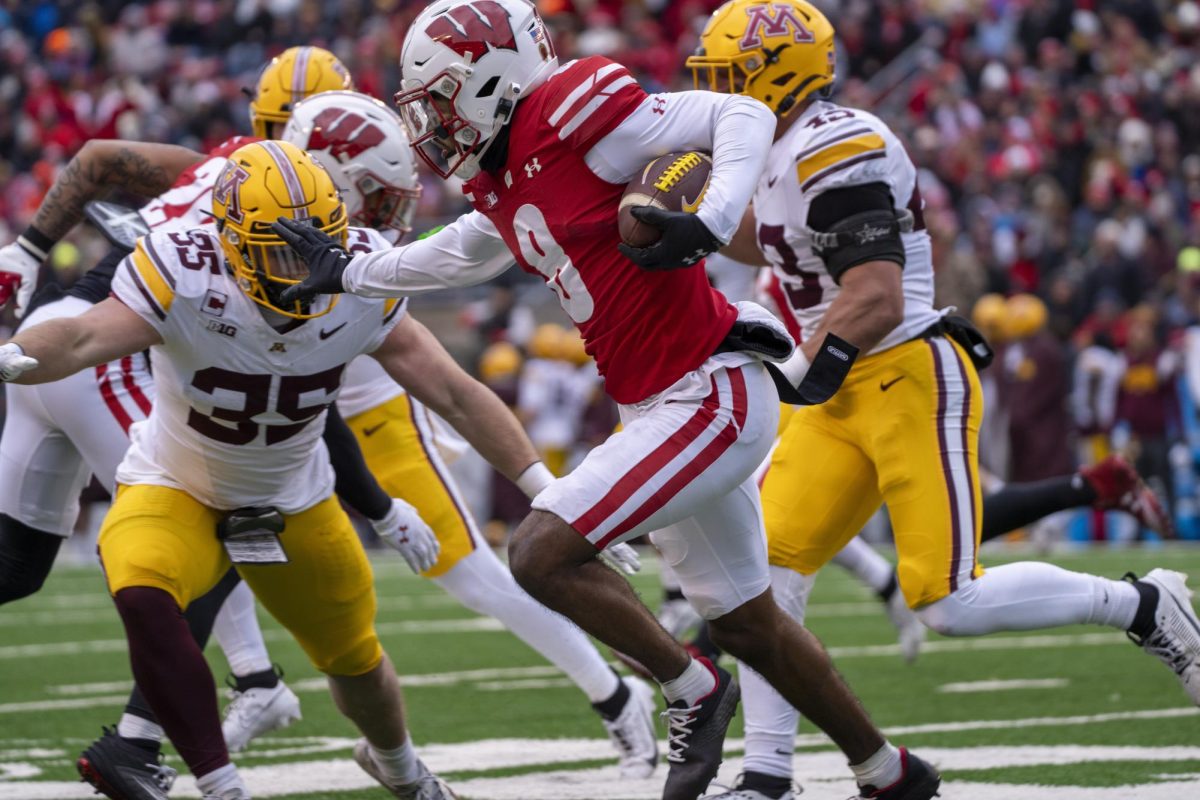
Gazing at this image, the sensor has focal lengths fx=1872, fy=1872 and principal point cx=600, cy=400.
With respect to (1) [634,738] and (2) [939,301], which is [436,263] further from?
(2) [939,301]

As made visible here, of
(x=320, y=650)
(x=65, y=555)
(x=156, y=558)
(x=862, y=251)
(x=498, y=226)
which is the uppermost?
(x=498, y=226)

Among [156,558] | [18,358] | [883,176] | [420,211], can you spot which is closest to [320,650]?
[156,558]

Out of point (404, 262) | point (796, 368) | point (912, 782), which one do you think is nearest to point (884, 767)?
point (912, 782)

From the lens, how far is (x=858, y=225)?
4.58 metres

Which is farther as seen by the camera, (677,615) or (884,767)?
(677,615)

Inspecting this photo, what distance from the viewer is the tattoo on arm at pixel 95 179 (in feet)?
17.7

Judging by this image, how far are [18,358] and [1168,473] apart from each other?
34.6 feet

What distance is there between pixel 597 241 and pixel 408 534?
135cm

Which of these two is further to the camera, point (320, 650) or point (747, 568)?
point (320, 650)

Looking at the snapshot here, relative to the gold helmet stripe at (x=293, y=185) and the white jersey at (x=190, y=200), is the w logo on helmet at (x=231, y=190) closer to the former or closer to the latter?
the gold helmet stripe at (x=293, y=185)

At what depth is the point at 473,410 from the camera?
4625mm

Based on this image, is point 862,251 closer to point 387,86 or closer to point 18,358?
point 18,358

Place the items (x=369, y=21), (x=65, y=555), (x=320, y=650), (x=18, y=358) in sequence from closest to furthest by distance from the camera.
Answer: (x=18, y=358) → (x=320, y=650) → (x=65, y=555) → (x=369, y=21)

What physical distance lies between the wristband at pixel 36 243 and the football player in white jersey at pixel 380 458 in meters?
0.06
